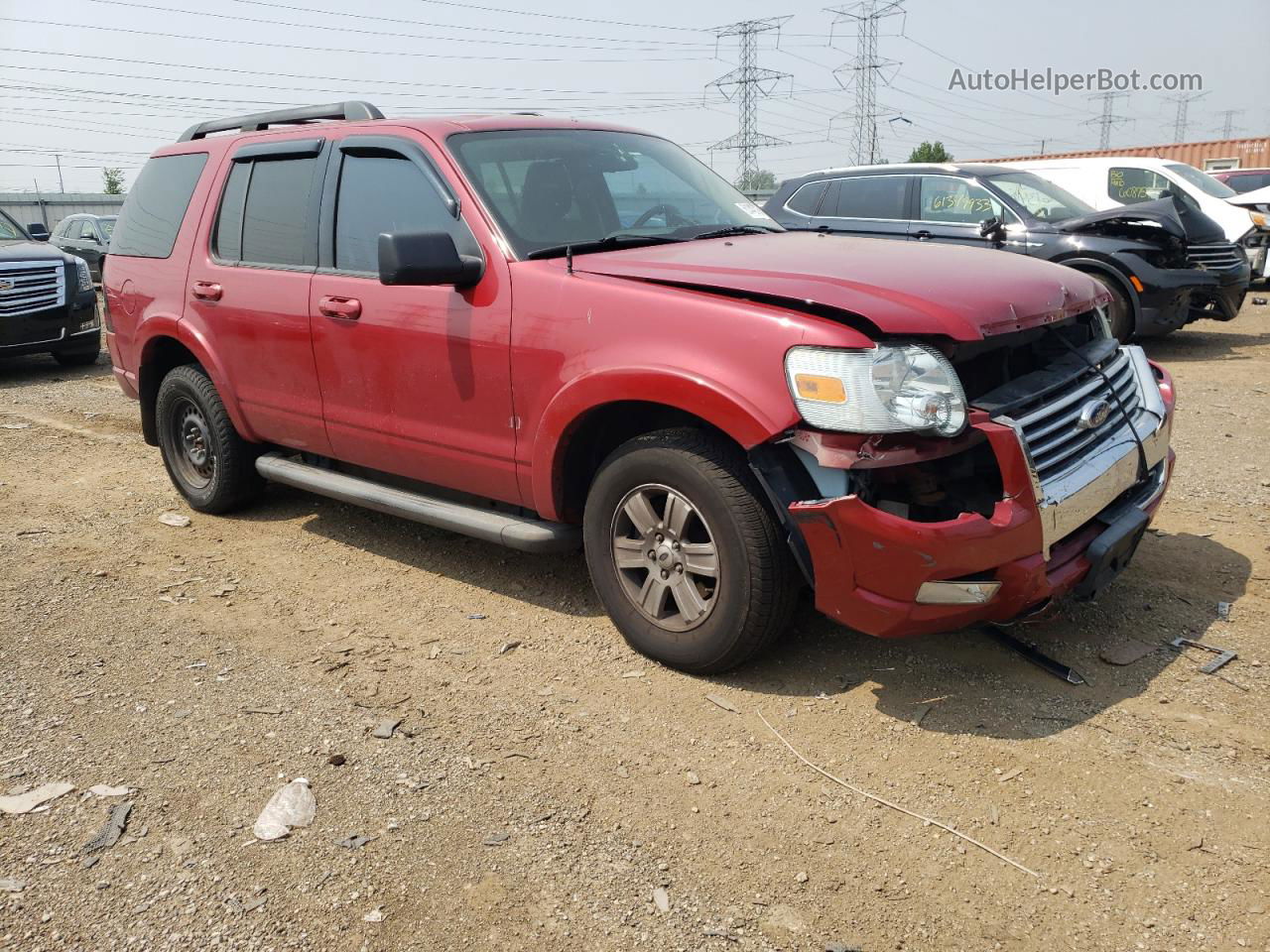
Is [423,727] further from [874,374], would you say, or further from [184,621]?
[874,374]

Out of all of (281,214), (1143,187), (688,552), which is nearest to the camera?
(688,552)

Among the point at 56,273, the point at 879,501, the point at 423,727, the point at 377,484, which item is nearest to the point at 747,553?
the point at 879,501

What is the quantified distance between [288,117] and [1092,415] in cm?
392

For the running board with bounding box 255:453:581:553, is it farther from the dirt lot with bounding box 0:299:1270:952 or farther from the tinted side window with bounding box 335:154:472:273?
the tinted side window with bounding box 335:154:472:273

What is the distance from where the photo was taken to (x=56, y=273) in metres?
11.1

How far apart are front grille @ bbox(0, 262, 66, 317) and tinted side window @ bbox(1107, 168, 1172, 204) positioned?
12.0 meters

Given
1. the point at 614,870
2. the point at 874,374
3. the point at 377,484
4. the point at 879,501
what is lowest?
the point at 614,870

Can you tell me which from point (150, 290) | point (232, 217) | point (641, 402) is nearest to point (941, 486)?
point (641, 402)

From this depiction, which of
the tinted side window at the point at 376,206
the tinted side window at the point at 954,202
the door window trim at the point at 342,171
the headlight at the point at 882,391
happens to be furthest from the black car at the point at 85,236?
the headlight at the point at 882,391

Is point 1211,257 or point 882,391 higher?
point 882,391

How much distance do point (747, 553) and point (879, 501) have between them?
44 centimetres

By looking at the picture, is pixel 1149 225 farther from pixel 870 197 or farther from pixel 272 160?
pixel 272 160

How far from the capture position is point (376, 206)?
14.5 ft

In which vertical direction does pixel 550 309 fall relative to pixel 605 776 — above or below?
above
